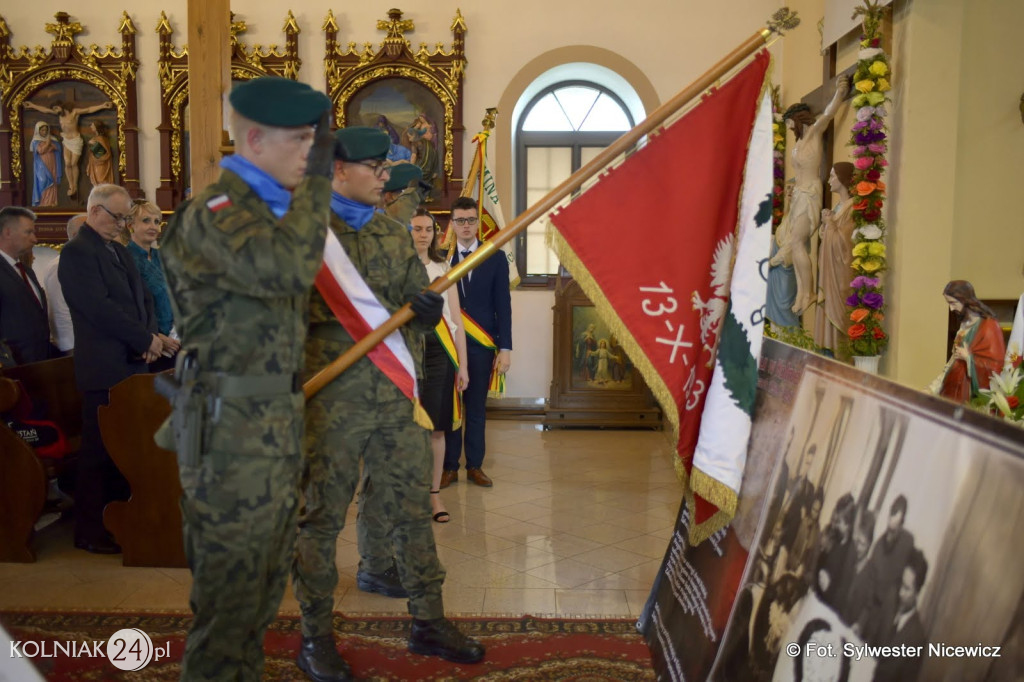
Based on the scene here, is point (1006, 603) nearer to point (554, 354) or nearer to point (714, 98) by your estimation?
point (714, 98)

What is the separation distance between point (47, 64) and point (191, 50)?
17.3 ft

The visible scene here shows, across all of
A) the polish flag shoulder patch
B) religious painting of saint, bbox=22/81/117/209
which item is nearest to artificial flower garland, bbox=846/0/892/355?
the polish flag shoulder patch

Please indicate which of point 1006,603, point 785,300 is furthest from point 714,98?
point 785,300

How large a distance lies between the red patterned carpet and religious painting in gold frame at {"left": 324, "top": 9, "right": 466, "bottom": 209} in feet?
17.0

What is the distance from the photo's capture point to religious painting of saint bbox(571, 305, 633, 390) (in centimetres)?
685

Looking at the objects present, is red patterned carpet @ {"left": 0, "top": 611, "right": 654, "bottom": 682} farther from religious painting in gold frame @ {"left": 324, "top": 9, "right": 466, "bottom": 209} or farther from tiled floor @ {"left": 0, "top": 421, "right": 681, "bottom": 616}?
religious painting in gold frame @ {"left": 324, "top": 9, "right": 466, "bottom": 209}

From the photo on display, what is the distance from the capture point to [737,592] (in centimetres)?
197

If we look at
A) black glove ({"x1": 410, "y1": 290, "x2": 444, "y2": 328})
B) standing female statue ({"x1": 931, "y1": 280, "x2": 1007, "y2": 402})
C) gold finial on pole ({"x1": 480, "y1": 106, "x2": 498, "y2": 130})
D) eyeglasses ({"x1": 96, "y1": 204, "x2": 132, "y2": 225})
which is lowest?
standing female statue ({"x1": 931, "y1": 280, "x2": 1007, "y2": 402})

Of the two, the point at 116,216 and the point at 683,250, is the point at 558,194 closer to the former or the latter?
the point at 683,250

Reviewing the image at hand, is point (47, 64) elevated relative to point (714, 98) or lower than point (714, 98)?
elevated

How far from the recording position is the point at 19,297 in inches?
162

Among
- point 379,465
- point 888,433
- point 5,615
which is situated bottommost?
point 5,615

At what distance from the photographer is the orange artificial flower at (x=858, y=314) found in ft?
17.3

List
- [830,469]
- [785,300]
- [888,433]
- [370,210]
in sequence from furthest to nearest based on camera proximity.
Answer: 1. [785,300]
2. [370,210]
3. [830,469]
4. [888,433]
